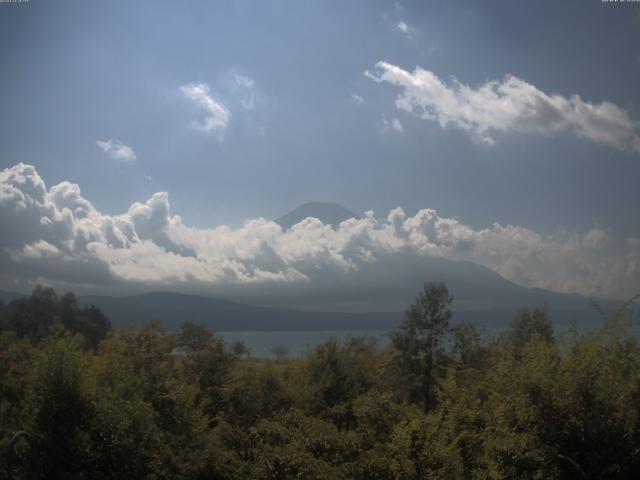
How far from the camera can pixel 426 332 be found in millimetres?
31281

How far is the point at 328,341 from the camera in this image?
32.5m

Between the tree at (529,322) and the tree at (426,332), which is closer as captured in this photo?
the tree at (426,332)

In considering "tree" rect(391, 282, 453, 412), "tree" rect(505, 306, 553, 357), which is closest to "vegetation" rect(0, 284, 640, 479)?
"tree" rect(391, 282, 453, 412)

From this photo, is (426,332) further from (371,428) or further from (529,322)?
(371,428)

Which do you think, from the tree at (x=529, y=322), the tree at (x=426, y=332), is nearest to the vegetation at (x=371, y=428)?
the tree at (x=426, y=332)

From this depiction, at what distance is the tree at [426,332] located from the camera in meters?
31.0

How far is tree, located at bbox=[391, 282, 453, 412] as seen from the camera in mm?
31006

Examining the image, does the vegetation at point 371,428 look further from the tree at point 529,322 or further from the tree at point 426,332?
the tree at point 529,322

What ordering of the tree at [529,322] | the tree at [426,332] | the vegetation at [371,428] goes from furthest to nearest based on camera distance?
the tree at [529,322]
the tree at [426,332]
the vegetation at [371,428]

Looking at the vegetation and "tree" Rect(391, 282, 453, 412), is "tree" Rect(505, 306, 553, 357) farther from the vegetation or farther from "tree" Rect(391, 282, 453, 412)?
the vegetation

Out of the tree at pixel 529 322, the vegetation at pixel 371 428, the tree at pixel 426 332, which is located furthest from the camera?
the tree at pixel 529 322

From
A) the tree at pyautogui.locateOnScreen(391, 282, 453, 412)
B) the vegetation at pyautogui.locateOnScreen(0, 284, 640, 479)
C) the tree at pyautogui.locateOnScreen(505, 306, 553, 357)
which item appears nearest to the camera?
the vegetation at pyautogui.locateOnScreen(0, 284, 640, 479)

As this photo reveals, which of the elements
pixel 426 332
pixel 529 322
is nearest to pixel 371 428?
pixel 426 332

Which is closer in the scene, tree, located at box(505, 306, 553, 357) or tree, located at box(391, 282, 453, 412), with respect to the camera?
tree, located at box(391, 282, 453, 412)
